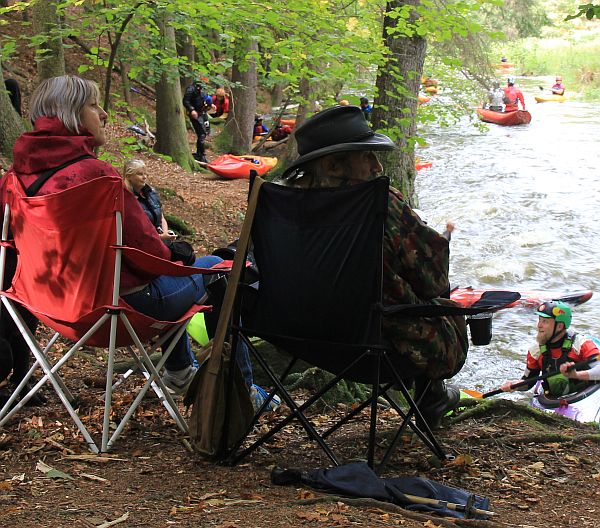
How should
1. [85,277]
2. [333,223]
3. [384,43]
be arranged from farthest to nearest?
[384,43] < [85,277] < [333,223]

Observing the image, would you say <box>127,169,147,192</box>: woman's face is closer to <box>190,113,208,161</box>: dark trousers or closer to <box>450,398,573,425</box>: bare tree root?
<box>450,398,573,425</box>: bare tree root

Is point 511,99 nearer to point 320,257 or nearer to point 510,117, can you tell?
point 510,117

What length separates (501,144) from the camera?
942 inches

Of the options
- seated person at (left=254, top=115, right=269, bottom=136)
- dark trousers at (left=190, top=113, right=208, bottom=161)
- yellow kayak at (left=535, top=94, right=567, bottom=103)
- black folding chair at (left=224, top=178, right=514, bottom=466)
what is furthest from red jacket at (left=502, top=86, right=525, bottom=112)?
black folding chair at (left=224, top=178, right=514, bottom=466)

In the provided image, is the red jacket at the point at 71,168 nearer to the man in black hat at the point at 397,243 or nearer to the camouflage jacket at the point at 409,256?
the man in black hat at the point at 397,243

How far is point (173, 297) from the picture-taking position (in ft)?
11.6

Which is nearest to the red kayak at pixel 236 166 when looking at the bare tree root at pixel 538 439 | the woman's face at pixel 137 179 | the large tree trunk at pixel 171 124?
the large tree trunk at pixel 171 124

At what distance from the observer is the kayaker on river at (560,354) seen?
751 cm

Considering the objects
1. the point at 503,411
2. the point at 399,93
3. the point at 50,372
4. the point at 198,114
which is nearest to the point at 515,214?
the point at 198,114

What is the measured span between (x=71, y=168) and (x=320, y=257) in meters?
1.16

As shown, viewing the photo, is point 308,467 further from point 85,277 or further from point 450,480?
point 85,277

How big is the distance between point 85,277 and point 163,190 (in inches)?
331

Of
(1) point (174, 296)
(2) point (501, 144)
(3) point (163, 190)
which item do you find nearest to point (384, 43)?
(3) point (163, 190)

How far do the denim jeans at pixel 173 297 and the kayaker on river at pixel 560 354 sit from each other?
453 centimetres
